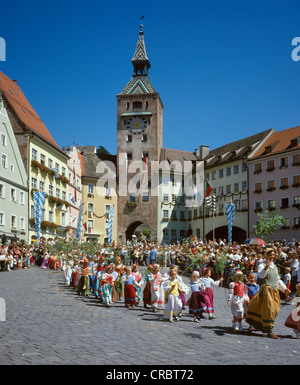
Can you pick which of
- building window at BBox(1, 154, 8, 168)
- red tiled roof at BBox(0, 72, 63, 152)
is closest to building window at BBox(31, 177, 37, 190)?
red tiled roof at BBox(0, 72, 63, 152)

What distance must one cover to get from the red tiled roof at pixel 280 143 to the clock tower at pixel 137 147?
16.8 metres

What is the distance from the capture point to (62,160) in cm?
5762

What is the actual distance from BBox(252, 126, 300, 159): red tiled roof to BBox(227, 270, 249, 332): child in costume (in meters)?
40.1

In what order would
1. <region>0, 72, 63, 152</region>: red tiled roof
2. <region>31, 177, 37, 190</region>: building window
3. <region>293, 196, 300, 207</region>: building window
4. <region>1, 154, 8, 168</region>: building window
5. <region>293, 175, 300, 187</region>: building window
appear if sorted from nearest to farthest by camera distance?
<region>1, 154, 8, 168</region>: building window
<region>31, 177, 37, 190</region>: building window
<region>0, 72, 63, 152</region>: red tiled roof
<region>293, 196, 300, 207</region>: building window
<region>293, 175, 300, 187</region>: building window

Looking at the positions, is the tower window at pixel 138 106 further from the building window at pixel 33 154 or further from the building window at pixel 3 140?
the building window at pixel 3 140

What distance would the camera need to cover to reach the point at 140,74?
237 feet

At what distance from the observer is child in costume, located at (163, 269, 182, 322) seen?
1356cm

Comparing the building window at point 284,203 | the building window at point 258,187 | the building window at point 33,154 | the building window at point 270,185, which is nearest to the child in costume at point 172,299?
the building window at point 33,154

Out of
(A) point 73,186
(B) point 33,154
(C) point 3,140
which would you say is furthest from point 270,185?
(C) point 3,140

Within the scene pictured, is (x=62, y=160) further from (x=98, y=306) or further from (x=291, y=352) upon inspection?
(x=291, y=352)

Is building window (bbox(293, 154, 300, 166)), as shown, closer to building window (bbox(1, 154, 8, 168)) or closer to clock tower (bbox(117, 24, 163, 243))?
clock tower (bbox(117, 24, 163, 243))

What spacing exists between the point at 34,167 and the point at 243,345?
4067cm

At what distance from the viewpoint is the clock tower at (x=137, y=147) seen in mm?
67875

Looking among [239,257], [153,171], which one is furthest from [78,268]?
[153,171]
